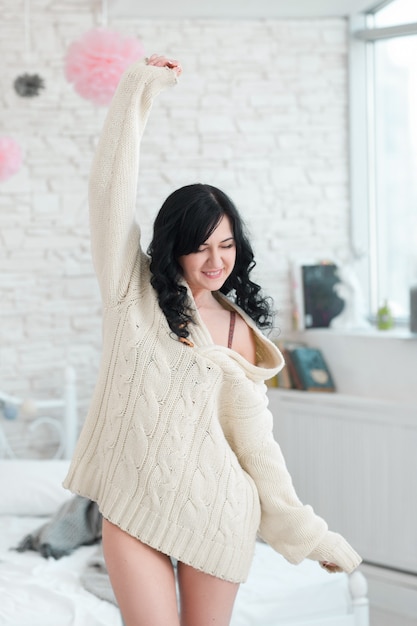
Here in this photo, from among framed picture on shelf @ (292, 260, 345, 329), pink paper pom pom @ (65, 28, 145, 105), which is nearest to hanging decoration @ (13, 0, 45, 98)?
pink paper pom pom @ (65, 28, 145, 105)

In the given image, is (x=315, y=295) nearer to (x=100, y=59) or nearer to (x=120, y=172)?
(x=100, y=59)

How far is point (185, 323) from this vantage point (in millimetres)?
1908

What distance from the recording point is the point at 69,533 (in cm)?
306

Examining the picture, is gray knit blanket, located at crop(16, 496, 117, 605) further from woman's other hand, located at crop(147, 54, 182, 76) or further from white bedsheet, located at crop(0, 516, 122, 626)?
woman's other hand, located at crop(147, 54, 182, 76)

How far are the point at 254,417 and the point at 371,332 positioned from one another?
6.65ft

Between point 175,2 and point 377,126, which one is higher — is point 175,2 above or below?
above

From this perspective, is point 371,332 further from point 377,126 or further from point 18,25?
point 18,25

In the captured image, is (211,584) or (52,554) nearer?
(211,584)

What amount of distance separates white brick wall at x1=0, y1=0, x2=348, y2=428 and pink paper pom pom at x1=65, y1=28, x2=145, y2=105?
992 mm

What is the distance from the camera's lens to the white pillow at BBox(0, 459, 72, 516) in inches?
135

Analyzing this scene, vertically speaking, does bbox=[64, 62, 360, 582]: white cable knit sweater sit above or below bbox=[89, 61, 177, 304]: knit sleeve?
below

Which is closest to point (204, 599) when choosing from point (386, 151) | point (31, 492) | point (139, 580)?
point (139, 580)

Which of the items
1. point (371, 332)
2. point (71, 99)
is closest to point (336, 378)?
point (371, 332)

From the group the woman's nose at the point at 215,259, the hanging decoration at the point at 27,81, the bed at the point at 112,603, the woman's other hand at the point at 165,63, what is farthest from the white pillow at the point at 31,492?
the woman's other hand at the point at 165,63
